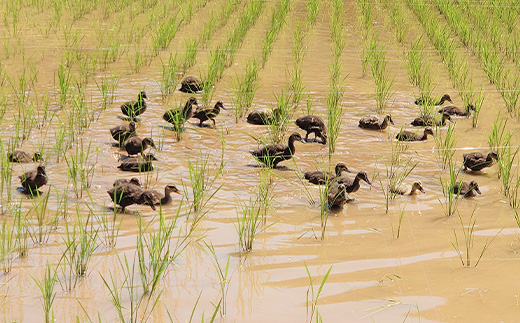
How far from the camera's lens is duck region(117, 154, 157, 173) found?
5.66 meters

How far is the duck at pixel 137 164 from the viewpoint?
5656mm

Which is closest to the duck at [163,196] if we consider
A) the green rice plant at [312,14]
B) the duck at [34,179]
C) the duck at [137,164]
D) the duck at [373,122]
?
the duck at [137,164]

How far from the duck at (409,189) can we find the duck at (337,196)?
0.44m

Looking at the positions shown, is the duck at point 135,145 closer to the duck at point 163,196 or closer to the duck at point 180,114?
the duck at point 180,114

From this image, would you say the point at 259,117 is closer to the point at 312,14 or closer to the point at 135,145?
the point at 135,145

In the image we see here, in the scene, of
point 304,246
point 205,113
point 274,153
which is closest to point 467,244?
point 304,246

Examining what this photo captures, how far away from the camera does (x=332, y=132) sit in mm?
6359

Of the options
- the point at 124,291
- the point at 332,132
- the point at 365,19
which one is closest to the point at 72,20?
the point at 365,19

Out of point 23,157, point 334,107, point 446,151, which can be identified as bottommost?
point 23,157

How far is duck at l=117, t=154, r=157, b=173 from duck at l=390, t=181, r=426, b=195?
1.94m

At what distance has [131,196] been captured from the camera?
4773mm

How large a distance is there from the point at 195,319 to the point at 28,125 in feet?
12.6

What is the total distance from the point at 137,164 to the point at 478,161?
2.82 meters

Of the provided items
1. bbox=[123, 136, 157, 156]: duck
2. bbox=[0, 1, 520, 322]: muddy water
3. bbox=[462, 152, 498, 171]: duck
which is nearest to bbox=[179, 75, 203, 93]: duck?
bbox=[0, 1, 520, 322]: muddy water
